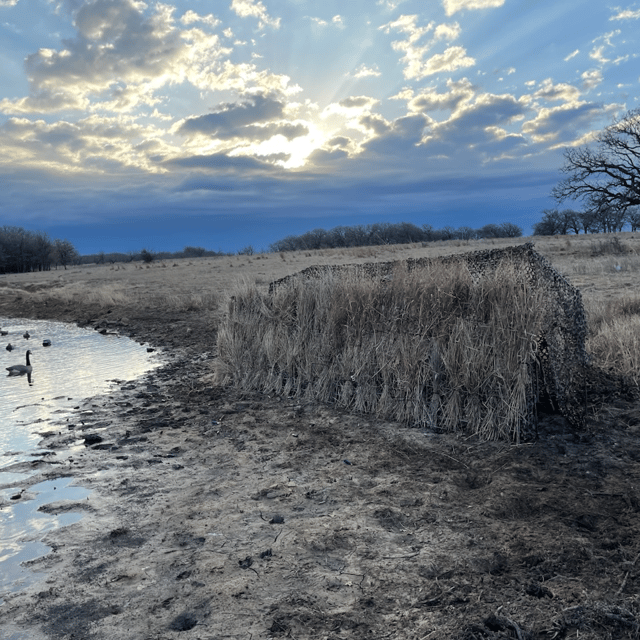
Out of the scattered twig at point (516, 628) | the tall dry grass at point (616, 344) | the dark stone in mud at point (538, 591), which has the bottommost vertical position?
the dark stone in mud at point (538, 591)

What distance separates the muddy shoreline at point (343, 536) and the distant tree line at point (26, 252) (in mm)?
82803

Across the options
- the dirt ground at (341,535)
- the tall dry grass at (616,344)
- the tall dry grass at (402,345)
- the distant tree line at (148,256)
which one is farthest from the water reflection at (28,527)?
the distant tree line at (148,256)

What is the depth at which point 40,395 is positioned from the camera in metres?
8.79

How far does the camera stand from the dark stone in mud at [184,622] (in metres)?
2.86

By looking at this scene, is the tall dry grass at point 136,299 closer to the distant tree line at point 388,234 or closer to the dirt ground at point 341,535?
the dirt ground at point 341,535

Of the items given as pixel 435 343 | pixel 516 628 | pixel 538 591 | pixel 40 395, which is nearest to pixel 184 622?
pixel 516 628

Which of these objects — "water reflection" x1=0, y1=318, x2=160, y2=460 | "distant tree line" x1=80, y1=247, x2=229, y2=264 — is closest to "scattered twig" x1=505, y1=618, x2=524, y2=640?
"water reflection" x1=0, y1=318, x2=160, y2=460

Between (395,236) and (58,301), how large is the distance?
258 feet

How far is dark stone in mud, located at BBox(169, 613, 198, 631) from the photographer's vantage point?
2859 millimetres

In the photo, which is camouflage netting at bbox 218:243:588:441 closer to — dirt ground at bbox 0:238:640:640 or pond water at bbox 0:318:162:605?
dirt ground at bbox 0:238:640:640

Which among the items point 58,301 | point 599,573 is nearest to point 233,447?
point 599,573

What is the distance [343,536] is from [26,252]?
9409 centimetres

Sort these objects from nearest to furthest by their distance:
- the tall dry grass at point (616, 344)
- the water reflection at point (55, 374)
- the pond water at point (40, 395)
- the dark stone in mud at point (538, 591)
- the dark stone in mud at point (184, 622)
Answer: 1. the dark stone in mud at point (184, 622)
2. the dark stone in mud at point (538, 591)
3. the pond water at point (40, 395)
4. the tall dry grass at point (616, 344)
5. the water reflection at point (55, 374)

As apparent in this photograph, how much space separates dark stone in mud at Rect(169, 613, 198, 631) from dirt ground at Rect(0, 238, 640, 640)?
10mm
